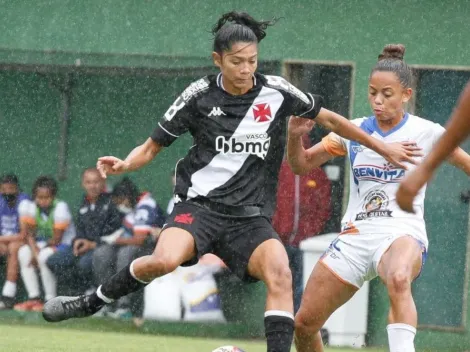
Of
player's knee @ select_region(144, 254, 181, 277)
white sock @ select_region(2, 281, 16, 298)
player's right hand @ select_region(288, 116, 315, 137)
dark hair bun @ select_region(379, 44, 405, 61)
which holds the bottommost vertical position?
white sock @ select_region(2, 281, 16, 298)

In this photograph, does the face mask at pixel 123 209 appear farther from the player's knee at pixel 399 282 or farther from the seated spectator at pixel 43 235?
the player's knee at pixel 399 282

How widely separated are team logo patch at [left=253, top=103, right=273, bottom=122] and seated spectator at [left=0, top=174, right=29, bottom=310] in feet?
21.8

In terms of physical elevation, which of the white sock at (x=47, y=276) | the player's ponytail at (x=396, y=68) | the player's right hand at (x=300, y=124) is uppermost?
the player's ponytail at (x=396, y=68)

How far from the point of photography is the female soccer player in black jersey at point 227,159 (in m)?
7.28

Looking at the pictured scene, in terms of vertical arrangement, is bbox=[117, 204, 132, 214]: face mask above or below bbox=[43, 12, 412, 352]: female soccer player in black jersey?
below

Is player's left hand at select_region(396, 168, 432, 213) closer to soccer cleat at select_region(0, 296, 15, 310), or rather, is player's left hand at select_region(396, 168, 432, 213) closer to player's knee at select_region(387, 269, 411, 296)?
player's knee at select_region(387, 269, 411, 296)

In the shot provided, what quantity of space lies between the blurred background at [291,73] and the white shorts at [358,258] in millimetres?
5053

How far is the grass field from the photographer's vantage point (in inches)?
400

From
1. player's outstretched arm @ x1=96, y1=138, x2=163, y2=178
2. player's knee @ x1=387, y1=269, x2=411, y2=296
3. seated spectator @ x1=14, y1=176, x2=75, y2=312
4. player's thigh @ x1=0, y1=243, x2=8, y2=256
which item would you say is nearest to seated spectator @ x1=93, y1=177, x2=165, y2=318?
seated spectator @ x1=14, y1=176, x2=75, y2=312

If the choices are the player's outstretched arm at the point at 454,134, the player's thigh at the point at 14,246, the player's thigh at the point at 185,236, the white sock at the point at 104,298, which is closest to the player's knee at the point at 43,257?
the player's thigh at the point at 14,246

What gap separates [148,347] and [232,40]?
4.12 meters

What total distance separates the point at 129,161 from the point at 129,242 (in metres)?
5.71

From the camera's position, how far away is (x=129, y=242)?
42.8 feet

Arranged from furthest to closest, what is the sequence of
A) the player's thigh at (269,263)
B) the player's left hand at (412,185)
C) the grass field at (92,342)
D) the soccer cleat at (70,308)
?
the grass field at (92,342) < the soccer cleat at (70,308) < the player's thigh at (269,263) < the player's left hand at (412,185)
